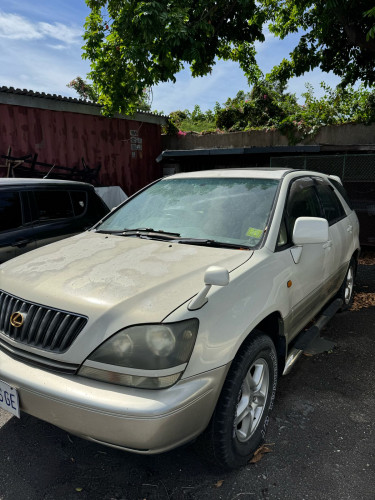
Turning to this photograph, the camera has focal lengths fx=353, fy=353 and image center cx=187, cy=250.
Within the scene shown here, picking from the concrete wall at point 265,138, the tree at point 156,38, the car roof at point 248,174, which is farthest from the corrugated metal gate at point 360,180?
the car roof at point 248,174

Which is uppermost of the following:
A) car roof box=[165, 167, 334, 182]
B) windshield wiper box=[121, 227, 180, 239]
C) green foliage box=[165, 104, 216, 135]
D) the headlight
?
green foliage box=[165, 104, 216, 135]

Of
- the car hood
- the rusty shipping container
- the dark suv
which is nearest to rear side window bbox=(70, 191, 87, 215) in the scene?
the dark suv

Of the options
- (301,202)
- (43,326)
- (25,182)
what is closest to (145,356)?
(43,326)

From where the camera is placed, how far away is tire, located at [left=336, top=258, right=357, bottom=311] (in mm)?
4219

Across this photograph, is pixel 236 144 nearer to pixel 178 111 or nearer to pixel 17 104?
pixel 17 104

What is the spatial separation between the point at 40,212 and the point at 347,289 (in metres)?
3.91

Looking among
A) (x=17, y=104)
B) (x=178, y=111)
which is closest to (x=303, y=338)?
(x=17, y=104)

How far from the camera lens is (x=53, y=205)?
14.4ft

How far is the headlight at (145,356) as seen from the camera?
5.27 ft

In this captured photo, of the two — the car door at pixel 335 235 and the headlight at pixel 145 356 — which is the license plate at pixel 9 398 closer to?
the headlight at pixel 145 356

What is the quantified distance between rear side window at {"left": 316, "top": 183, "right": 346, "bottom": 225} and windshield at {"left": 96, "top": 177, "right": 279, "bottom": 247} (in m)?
0.97

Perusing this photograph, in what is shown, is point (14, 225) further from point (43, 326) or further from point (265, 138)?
point (265, 138)

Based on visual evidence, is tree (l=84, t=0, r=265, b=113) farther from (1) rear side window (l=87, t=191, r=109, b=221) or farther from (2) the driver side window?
(2) the driver side window

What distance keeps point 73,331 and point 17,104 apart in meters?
8.77
